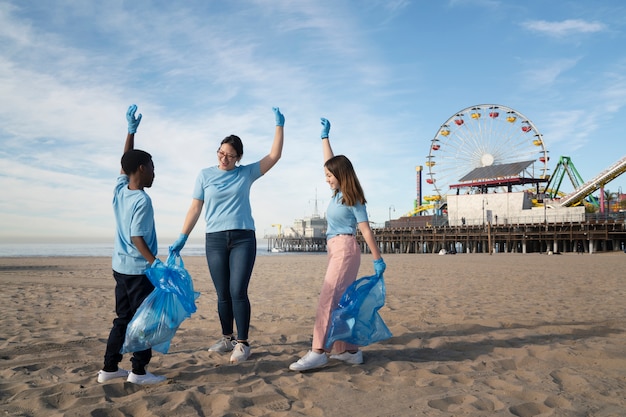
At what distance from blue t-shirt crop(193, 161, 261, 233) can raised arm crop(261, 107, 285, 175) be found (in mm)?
103

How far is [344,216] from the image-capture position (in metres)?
3.70

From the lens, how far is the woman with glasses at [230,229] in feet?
12.3

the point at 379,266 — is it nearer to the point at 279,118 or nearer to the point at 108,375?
the point at 279,118

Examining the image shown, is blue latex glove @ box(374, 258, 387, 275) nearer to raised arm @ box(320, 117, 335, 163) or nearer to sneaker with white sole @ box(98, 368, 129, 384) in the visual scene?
raised arm @ box(320, 117, 335, 163)

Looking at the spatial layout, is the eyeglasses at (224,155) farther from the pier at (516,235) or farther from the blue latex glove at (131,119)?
the pier at (516,235)

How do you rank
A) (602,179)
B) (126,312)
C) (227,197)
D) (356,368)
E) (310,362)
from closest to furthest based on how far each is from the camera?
(126,312)
(310,362)
(356,368)
(227,197)
(602,179)

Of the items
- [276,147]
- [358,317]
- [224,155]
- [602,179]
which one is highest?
[602,179]

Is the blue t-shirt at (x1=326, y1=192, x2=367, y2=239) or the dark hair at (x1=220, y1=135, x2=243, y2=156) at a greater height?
the dark hair at (x1=220, y1=135, x2=243, y2=156)

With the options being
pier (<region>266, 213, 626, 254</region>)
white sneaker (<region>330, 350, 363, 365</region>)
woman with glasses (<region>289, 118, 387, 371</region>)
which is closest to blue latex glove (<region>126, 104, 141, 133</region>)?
woman with glasses (<region>289, 118, 387, 371</region>)

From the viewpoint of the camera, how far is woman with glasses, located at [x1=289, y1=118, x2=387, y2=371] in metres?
3.55

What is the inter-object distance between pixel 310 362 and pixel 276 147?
183 centimetres

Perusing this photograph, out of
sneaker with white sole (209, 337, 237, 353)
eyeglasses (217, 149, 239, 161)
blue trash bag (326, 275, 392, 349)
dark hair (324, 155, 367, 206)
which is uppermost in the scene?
eyeglasses (217, 149, 239, 161)

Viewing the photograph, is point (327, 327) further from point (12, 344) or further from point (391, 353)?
point (12, 344)

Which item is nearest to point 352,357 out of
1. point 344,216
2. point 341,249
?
point 341,249
